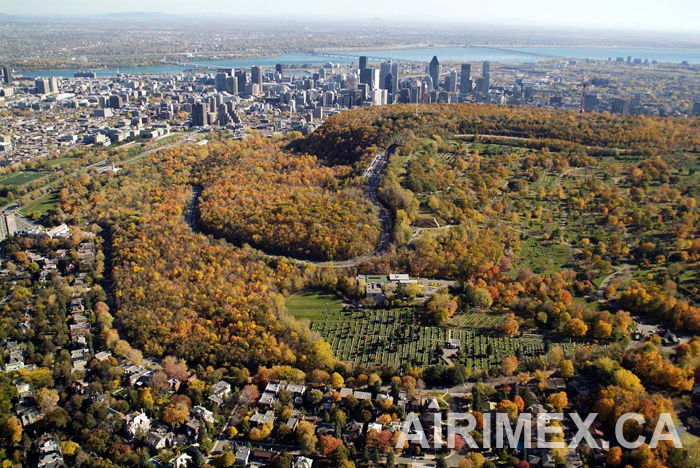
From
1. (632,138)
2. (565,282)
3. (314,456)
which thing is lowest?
(314,456)

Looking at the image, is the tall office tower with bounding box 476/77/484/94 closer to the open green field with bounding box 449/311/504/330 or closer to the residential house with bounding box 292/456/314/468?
the open green field with bounding box 449/311/504/330

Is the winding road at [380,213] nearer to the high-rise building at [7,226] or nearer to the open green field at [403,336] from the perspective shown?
the open green field at [403,336]

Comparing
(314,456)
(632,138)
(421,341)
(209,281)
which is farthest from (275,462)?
(632,138)

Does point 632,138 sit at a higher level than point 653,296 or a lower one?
higher

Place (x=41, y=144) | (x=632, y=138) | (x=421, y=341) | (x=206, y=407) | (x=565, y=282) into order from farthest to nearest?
(x=41, y=144) < (x=632, y=138) < (x=565, y=282) < (x=421, y=341) < (x=206, y=407)

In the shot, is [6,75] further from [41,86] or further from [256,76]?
[256,76]

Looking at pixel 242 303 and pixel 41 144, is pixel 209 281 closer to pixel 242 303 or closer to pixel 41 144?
pixel 242 303
